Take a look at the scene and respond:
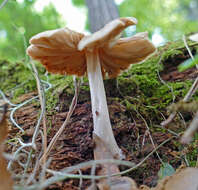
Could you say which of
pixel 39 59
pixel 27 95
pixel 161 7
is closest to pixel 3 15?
pixel 27 95

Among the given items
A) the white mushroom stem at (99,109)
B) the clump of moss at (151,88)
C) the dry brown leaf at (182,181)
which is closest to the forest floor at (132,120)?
the clump of moss at (151,88)

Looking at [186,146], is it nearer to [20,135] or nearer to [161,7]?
[20,135]

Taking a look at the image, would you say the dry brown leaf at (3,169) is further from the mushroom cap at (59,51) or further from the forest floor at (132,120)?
the mushroom cap at (59,51)

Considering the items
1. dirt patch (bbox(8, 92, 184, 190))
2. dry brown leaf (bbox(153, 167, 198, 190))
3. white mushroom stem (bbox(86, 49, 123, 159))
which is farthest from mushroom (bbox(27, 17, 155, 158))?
dry brown leaf (bbox(153, 167, 198, 190))

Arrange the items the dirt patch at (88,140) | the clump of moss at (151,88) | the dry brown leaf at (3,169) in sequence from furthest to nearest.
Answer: the clump of moss at (151,88)
the dirt patch at (88,140)
the dry brown leaf at (3,169)

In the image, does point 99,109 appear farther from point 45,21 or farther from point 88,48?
point 45,21

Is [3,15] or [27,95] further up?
[3,15]

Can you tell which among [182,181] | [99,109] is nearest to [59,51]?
[99,109]
